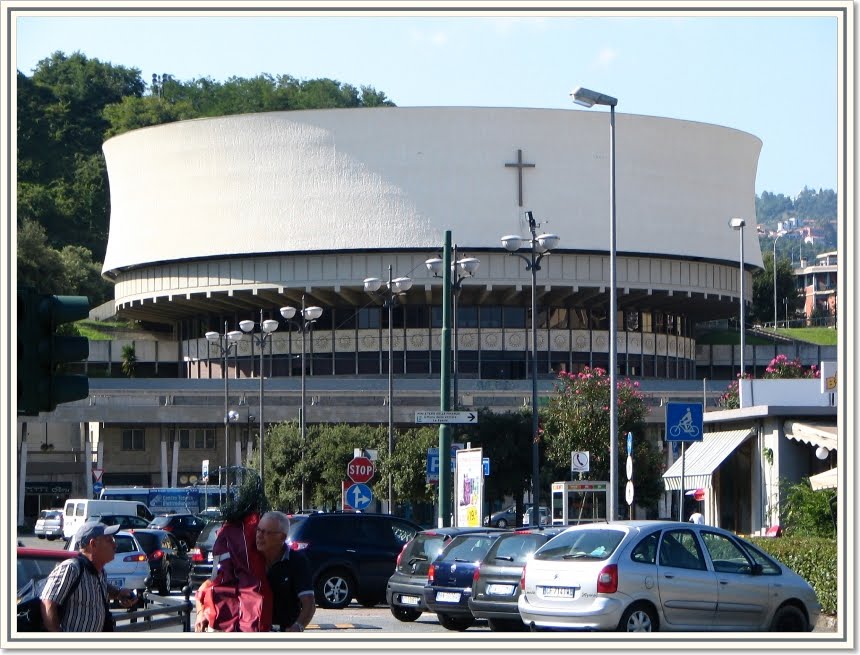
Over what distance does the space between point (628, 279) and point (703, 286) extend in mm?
5312

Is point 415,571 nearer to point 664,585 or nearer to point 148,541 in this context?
point 664,585

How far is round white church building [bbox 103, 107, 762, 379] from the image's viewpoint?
221ft

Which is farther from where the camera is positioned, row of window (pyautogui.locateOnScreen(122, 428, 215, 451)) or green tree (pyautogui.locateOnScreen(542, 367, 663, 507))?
row of window (pyautogui.locateOnScreen(122, 428, 215, 451))

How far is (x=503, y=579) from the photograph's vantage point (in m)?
16.5

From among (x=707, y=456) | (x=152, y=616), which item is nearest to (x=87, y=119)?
(x=707, y=456)

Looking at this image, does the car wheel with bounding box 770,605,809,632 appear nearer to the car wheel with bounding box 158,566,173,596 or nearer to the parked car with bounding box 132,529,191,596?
the parked car with bounding box 132,529,191,596

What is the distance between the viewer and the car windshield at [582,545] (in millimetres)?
13805

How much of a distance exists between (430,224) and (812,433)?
44.3m

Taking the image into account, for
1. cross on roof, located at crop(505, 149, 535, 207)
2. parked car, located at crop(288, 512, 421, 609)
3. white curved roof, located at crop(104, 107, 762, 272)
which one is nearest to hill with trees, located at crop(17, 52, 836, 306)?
white curved roof, located at crop(104, 107, 762, 272)

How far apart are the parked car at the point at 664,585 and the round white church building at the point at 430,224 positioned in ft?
172

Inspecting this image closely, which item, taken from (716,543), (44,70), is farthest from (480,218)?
(44,70)

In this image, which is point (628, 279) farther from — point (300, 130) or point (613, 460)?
point (613, 460)

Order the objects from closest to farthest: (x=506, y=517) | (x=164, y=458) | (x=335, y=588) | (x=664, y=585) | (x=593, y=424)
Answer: (x=664, y=585) < (x=335, y=588) < (x=593, y=424) < (x=506, y=517) < (x=164, y=458)

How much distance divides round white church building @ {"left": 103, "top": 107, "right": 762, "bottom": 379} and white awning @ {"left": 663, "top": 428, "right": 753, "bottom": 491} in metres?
38.4
